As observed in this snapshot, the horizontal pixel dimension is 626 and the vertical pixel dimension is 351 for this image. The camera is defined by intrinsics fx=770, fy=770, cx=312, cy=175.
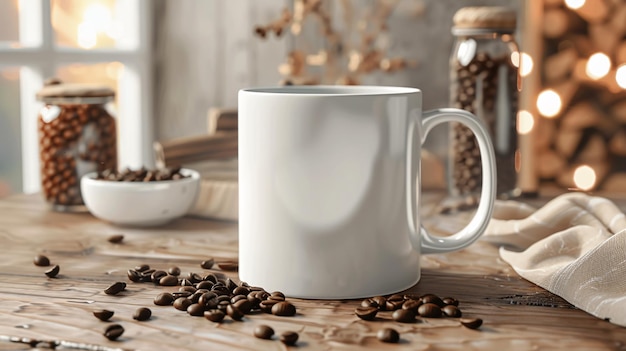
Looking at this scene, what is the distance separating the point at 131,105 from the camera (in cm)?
242

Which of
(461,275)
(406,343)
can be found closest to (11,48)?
(461,275)

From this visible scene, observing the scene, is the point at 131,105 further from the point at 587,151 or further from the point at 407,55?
the point at 587,151

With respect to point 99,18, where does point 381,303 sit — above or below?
below

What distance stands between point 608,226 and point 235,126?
624 mm

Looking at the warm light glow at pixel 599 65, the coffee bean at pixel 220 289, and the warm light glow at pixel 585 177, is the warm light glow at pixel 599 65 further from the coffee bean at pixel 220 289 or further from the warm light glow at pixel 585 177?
the coffee bean at pixel 220 289

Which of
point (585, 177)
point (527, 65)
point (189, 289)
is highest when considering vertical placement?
point (527, 65)

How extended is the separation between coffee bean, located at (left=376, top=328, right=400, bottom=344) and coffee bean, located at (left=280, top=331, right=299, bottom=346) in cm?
6

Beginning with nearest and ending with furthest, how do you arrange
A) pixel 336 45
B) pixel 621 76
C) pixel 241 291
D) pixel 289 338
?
pixel 289 338, pixel 241 291, pixel 336 45, pixel 621 76

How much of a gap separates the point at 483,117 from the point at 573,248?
38 cm

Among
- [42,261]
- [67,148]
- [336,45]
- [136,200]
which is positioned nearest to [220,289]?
[42,261]

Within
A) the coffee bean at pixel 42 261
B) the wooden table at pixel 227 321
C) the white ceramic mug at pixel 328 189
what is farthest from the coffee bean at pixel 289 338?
the coffee bean at pixel 42 261

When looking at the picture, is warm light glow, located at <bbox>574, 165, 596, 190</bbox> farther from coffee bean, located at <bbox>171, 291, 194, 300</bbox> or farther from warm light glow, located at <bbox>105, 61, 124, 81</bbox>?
coffee bean, located at <bbox>171, 291, 194, 300</bbox>

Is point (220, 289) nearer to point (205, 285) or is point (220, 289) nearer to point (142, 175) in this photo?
point (205, 285)

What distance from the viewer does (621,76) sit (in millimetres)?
2170
